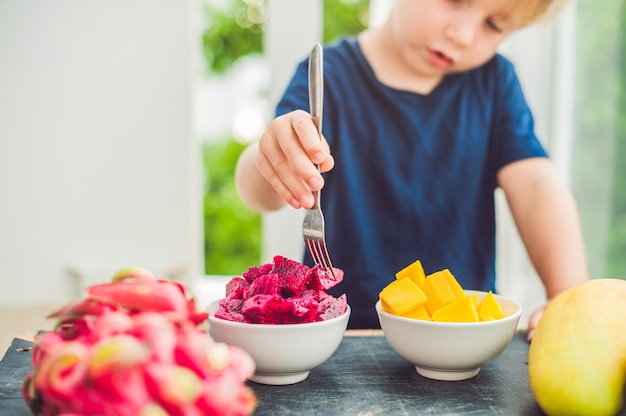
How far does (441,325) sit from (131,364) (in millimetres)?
399

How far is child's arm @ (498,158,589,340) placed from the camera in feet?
3.88

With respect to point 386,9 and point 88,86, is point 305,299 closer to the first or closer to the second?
point 386,9

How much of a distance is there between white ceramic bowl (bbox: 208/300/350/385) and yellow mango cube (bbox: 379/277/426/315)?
0.23 feet

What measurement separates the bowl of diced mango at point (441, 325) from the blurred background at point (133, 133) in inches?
46.0

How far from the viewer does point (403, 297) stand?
750 millimetres

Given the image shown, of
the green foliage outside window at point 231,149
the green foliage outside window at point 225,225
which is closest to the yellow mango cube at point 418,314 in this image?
the green foliage outside window at point 231,149

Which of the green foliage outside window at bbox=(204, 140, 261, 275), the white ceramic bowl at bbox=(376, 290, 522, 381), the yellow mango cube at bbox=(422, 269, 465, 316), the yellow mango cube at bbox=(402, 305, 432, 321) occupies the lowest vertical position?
the green foliage outside window at bbox=(204, 140, 261, 275)

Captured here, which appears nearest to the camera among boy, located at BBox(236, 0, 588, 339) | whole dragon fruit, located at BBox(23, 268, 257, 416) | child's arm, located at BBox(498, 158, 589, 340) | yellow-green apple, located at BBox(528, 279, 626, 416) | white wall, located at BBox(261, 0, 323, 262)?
whole dragon fruit, located at BBox(23, 268, 257, 416)

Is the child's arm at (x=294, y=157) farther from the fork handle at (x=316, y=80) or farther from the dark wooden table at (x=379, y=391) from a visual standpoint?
the dark wooden table at (x=379, y=391)

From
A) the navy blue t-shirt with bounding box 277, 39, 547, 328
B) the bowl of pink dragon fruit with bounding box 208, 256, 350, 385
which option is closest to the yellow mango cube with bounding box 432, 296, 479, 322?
the bowl of pink dragon fruit with bounding box 208, 256, 350, 385

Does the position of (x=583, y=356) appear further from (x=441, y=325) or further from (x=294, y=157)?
(x=294, y=157)

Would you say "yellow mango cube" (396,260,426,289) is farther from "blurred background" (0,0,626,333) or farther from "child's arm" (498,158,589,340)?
"blurred background" (0,0,626,333)

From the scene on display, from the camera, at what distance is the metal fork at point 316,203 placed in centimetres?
77

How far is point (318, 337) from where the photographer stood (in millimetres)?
701
